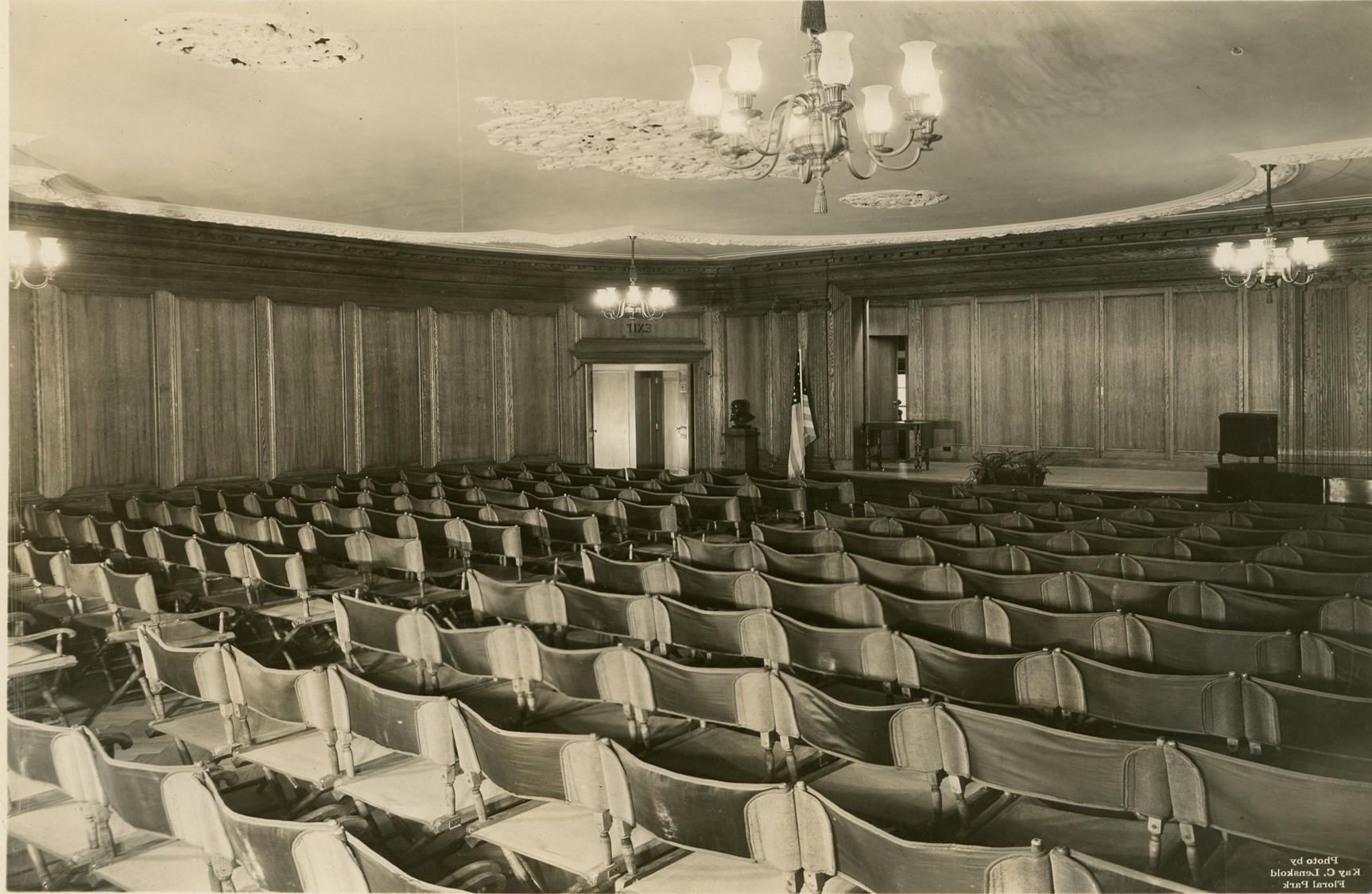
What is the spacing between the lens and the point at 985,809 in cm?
311

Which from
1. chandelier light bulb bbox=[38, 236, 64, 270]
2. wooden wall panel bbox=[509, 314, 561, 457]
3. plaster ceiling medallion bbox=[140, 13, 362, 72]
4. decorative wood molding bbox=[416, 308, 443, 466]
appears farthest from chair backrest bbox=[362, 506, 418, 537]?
wooden wall panel bbox=[509, 314, 561, 457]

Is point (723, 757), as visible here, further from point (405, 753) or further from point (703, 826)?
point (405, 753)

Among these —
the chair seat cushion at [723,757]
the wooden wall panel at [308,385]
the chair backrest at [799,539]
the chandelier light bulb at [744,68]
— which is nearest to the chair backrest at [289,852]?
the chair seat cushion at [723,757]

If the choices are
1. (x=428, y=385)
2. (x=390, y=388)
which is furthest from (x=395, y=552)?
(x=428, y=385)

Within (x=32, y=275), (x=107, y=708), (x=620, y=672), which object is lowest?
(x=107, y=708)

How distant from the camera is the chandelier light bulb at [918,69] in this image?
4.07 m

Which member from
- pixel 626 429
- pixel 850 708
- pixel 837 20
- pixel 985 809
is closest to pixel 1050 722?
pixel 985 809

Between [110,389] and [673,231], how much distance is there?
6.72m

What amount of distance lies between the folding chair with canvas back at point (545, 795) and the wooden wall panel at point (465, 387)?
10.8m

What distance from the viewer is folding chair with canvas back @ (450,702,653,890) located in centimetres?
284

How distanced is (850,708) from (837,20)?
349 centimetres

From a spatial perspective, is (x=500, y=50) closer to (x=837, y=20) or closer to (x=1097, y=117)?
(x=837, y=20)

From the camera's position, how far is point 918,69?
13.4ft

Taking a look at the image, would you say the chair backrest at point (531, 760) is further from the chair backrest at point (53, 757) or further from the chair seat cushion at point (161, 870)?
the chair backrest at point (53, 757)
